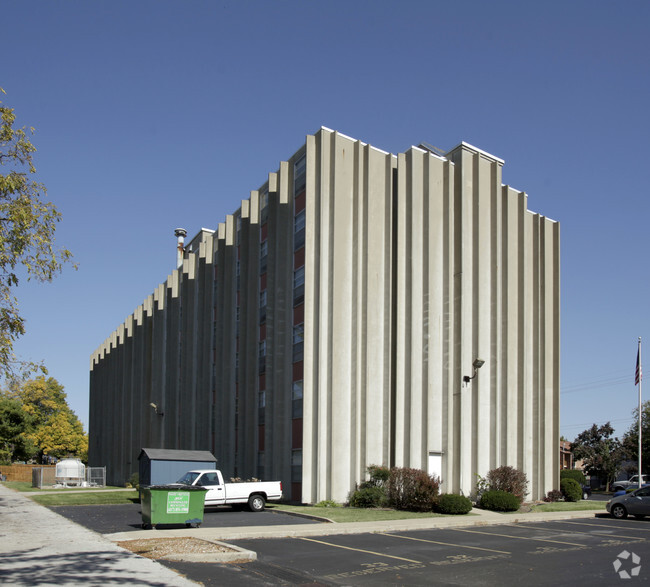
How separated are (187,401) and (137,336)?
709 inches

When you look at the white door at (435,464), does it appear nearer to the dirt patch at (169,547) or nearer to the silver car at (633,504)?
the silver car at (633,504)

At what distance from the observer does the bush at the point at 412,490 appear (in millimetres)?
27172

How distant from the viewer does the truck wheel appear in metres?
27.0

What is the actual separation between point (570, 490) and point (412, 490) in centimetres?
1305

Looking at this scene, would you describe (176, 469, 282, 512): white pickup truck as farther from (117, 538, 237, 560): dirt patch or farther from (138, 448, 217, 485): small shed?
(117, 538, 237, 560): dirt patch

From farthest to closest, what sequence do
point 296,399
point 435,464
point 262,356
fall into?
point 262,356 < point 435,464 < point 296,399

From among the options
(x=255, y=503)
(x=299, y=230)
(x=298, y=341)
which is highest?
(x=299, y=230)

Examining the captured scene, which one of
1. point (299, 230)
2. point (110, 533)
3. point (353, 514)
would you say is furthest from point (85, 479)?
point (110, 533)

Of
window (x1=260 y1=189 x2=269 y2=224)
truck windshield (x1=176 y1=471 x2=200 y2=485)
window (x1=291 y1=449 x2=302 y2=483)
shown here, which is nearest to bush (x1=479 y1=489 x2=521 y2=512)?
window (x1=291 y1=449 x2=302 y2=483)

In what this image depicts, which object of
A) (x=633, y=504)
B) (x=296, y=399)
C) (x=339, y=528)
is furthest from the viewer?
(x=296, y=399)

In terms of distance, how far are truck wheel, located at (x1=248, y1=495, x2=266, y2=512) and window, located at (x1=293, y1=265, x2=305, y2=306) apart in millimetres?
9322

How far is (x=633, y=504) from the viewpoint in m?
26.1

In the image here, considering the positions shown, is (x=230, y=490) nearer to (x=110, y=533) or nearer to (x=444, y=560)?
(x=110, y=533)

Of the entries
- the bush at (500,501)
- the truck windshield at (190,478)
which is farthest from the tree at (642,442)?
the truck windshield at (190,478)
